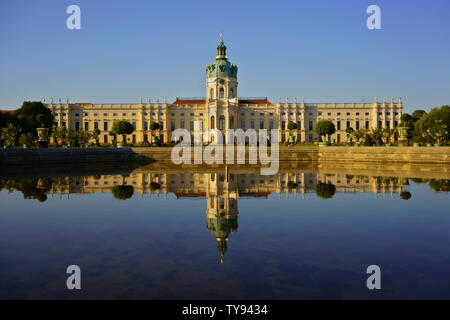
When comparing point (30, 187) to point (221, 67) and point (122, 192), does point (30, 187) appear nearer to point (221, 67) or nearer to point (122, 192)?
point (122, 192)

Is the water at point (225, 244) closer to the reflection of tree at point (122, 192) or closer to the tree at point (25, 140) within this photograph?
the reflection of tree at point (122, 192)

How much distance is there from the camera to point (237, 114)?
9000 cm

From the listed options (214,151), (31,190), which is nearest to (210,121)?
(214,151)

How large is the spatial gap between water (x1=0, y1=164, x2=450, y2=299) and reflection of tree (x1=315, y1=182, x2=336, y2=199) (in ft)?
1.13

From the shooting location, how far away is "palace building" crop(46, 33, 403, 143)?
9244 centimetres

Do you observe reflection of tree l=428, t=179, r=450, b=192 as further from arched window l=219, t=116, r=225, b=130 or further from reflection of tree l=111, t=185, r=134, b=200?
arched window l=219, t=116, r=225, b=130

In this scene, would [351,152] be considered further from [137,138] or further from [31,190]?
[137,138]

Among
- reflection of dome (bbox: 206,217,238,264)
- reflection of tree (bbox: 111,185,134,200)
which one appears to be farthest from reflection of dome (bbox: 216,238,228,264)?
reflection of tree (bbox: 111,185,134,200)

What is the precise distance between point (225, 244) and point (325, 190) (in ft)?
39.7

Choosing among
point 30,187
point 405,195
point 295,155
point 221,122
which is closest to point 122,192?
point 30,187

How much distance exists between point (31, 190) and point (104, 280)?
→ 15.2 metres

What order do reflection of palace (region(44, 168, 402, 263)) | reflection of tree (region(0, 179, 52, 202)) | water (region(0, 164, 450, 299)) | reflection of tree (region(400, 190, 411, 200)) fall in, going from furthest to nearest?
1. reflection of tree (region(0, 179, 52, 202))
2. reflection of tree (region(400, 190, 411, 200))
3. reflection of palace (region(44, 168, 402, 263))
4. water (region(0, 164, 450, 299))
